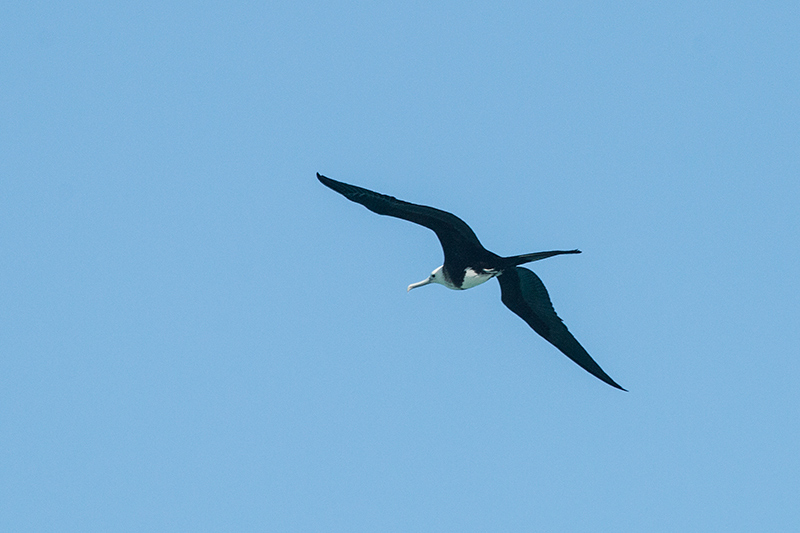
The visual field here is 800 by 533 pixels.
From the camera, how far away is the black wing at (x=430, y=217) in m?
13.3

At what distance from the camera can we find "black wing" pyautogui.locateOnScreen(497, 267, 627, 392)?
1599 cm

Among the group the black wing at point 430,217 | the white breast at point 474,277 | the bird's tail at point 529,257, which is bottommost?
the bird's tail at point 529,257

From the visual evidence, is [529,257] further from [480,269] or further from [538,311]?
[538,311]

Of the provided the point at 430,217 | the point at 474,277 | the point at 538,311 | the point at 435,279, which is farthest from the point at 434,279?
the point at 430,217

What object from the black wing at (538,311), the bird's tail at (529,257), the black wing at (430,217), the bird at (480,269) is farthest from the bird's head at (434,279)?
the bird's tail at (529,257)

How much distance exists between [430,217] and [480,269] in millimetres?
1498

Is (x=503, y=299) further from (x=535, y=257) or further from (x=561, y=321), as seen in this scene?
(x=535, y=257)

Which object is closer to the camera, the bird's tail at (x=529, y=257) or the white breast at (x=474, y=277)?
the bird's tail at (x=529, y=257)

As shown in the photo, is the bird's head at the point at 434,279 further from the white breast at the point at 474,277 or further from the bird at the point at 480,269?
the white breast at the point at 474,277

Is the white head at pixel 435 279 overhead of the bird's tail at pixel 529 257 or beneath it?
overhead

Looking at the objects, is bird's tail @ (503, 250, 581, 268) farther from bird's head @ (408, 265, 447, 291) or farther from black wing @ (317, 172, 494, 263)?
bird's head @ (408, 265, 447, 291)

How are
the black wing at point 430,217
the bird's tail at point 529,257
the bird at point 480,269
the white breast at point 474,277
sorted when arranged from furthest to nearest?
1. the white breast at point 474,277
2. the bird at point 480,269
3. the black wing at point 430,217
4. the bird's tail at point 529,257

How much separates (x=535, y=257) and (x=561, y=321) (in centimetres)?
264

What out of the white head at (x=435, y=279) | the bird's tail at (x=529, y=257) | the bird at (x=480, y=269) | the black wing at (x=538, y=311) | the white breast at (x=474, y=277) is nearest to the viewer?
the bird's tail at (x=529, y=257)
